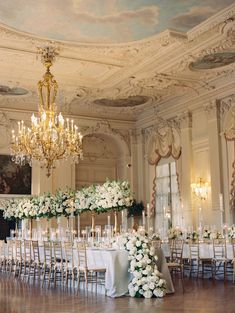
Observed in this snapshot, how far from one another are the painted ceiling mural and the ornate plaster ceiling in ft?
0.85

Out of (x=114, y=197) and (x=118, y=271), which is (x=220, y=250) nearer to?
(x=114, y=197)

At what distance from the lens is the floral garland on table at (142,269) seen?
738 cm

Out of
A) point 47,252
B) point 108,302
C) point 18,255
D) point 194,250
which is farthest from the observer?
A: point 18,255

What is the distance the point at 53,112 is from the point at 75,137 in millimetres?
773

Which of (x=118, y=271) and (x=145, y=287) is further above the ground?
(x=118, y=271)

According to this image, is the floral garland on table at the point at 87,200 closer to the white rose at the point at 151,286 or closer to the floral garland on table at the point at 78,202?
the floral garland on table at the point at 78,202

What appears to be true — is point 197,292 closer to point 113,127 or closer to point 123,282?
point 123,282

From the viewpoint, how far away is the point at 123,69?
12.4 metres

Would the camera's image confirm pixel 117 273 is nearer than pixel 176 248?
Yes

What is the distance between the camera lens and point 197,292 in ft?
26.3

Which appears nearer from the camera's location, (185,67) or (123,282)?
→ (123,282)

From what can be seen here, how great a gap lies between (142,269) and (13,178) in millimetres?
8925

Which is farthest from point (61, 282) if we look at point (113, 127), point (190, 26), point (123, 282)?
point (113, 127)

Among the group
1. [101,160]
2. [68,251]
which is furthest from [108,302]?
[101,160]
